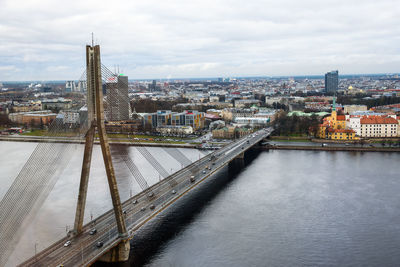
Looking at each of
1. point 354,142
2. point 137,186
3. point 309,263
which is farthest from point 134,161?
point 354,142

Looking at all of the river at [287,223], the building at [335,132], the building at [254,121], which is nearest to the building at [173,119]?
the building at [254,121]

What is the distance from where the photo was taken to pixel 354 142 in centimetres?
1394

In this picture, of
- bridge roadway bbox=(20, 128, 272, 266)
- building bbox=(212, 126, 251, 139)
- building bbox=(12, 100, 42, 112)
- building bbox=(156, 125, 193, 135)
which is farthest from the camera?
building bbox=(12, 100, 42, 112)

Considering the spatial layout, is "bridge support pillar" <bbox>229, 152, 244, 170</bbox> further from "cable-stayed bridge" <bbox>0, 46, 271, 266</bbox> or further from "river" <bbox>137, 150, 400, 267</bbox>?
"cable-stayed bridge" <bbox>0, 46, 271, 266</bbox>

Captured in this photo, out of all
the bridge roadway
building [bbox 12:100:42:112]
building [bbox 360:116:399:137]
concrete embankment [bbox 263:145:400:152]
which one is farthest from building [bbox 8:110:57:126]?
building [bbox 360:116:399:137]

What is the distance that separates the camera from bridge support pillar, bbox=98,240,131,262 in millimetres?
4937

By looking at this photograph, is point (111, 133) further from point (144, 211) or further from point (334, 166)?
point (144, 211)

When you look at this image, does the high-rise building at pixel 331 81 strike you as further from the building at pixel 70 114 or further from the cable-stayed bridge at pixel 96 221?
the cable-stayed bridge at pixel 96 221

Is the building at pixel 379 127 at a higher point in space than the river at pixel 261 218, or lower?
higher

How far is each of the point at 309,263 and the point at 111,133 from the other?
12374 millimetres

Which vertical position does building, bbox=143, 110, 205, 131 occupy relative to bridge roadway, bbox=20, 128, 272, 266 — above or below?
above

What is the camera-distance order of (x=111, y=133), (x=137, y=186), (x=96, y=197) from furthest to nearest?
(x=111, y=133), (x=137, y=186), (x=96, y=197)

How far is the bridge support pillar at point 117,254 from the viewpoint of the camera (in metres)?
4.94

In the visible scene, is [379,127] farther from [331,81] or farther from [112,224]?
[331,81]
